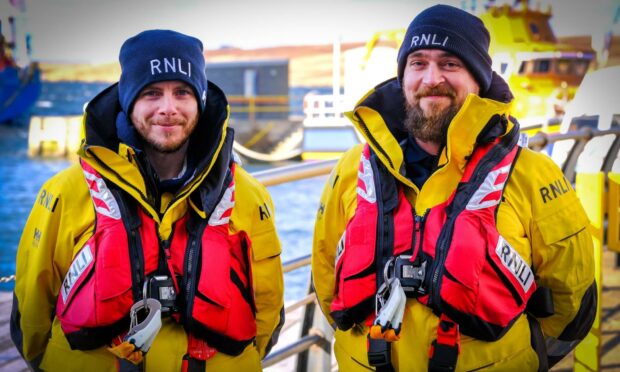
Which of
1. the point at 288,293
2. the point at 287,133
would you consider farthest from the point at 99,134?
the point at 287,133

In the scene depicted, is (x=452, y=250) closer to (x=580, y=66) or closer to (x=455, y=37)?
(x=455, y=37)

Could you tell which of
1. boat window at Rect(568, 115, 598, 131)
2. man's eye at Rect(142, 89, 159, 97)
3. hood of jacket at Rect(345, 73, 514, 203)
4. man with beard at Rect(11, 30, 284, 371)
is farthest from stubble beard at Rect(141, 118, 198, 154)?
boat window at Rect(568, 115, 598, 131)

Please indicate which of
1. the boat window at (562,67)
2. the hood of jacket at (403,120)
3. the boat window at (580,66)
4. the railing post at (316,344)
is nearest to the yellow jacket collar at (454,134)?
the hood of jacket at (403,120)

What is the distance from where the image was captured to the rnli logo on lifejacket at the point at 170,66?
74.5 inches

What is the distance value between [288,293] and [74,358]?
1167cm

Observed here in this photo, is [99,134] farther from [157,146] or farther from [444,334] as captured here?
[444,334]

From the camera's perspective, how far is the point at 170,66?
1.90 meters

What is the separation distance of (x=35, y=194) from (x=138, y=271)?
28.5m

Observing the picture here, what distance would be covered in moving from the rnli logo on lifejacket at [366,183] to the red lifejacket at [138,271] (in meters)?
0.35

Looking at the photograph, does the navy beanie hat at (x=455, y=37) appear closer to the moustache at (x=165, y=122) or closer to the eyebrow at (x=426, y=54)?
the eyebrow at (x=426, y=54)

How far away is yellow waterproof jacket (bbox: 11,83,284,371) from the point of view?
1.83 m

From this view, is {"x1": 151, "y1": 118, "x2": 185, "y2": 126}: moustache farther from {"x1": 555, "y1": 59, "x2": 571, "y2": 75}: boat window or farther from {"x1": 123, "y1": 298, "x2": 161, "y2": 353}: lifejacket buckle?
{"x1": 555, "y1": 59, "x2": 571, "y2": 75}: boat window

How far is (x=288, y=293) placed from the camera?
1341 centimetres

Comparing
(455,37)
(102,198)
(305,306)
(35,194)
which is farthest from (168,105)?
(35,194)
